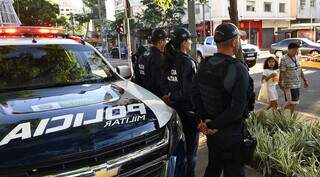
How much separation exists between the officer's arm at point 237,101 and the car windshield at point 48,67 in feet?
4.96

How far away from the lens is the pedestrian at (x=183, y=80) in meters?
4.05

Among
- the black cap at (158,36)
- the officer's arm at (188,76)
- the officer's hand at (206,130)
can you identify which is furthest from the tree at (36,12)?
the officer's hand at (206,130)

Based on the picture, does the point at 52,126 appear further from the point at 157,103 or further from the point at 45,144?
the point at 157,103

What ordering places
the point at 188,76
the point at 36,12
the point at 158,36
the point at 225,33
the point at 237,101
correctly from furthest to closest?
the point at 36,12
the point at 158,36
the point at 188,76
the point at 225,33
the point at 237,101

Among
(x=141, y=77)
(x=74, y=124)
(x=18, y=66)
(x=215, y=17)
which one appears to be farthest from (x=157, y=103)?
(x=215, y=17)

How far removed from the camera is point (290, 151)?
168 inches

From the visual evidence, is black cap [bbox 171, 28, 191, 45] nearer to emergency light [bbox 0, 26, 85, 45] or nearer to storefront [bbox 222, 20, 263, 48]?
emergency light [bbox 0, 26, 85, 45]

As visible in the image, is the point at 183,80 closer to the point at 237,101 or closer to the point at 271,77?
the point at 237,101

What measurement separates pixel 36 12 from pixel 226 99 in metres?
31.5

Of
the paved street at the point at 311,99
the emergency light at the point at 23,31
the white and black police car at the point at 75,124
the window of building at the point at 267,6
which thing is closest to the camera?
the white and black police car at the point at 75,124

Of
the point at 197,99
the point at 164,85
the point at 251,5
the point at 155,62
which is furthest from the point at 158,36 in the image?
the point at 251,5

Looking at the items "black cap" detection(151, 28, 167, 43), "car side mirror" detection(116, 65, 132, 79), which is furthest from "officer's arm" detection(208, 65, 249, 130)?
"black cap" detection(151, 28, 167, 43)

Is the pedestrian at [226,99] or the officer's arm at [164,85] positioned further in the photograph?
the officer's arm at [164,85]

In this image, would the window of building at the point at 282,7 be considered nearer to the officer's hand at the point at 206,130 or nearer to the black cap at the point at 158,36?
the black cap at the point at 158,36
